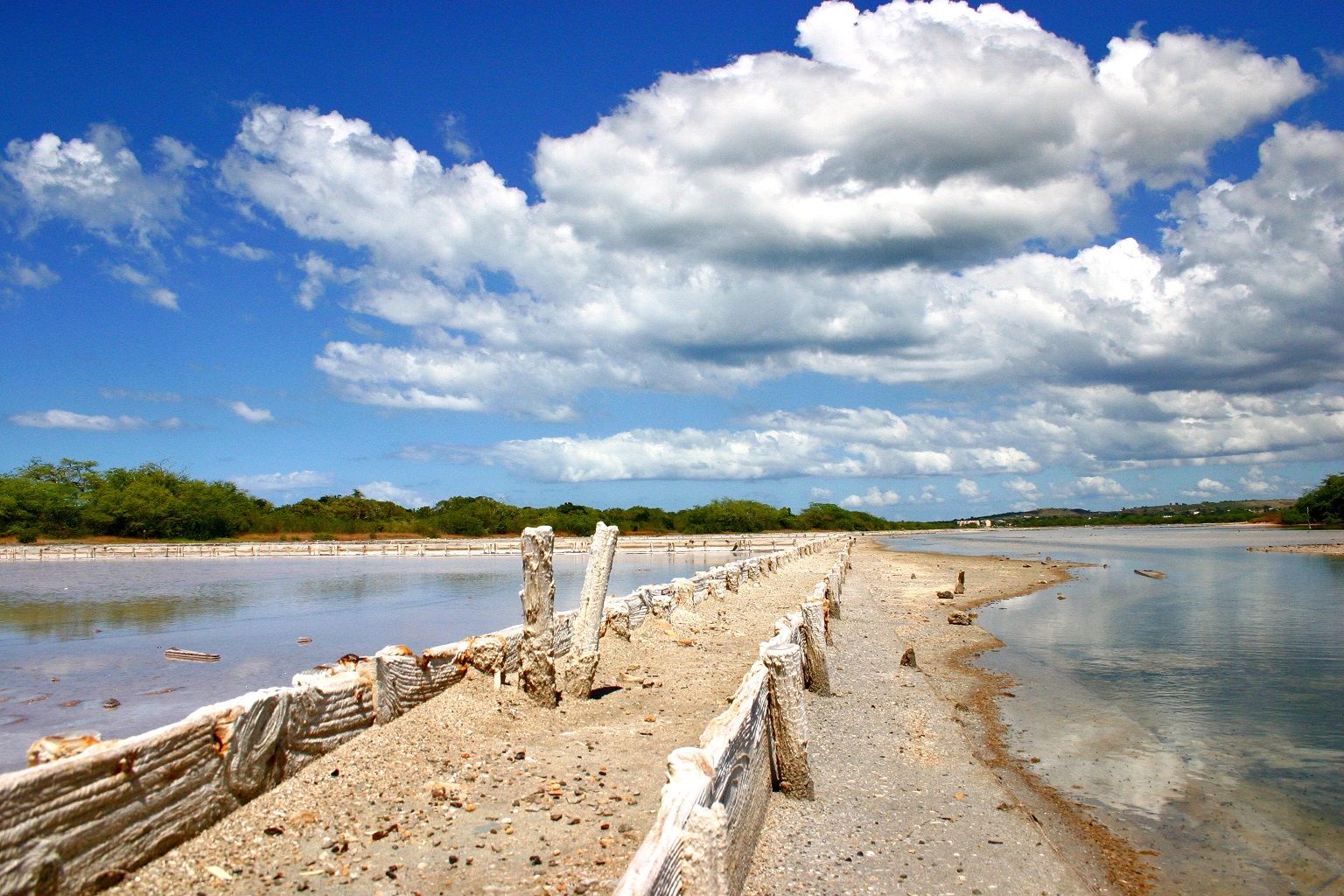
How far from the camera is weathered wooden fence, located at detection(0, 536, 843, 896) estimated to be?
309 cm

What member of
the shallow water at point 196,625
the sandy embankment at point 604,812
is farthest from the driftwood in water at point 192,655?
the sandy embankment at point 604,812

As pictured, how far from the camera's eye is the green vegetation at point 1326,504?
277ft

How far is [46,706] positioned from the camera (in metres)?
8.49

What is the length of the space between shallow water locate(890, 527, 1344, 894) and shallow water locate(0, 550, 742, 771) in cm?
881

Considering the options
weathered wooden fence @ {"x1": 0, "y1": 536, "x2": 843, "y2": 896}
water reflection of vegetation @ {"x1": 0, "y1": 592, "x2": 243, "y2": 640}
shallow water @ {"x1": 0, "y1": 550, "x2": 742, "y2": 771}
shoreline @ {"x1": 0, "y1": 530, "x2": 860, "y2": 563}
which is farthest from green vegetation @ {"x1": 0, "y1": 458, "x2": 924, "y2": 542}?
weathered wooden fence @ {"x1": 0, "y1": 536, "x2": 843, "y2": 896}

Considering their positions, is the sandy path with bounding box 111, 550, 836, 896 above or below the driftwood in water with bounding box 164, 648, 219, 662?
above

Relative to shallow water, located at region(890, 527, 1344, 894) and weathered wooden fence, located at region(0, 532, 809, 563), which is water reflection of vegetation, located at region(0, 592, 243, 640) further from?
weathered wooden fence, located at region(0, 532, 809, 563)

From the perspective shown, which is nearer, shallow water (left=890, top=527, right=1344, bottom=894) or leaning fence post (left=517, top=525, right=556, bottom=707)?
shallow water (left=890, top=527, right=1344, bottom=894)

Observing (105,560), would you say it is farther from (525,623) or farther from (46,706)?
(525,623)

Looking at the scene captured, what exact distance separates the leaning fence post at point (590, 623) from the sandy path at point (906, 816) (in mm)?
2355

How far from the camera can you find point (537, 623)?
7.33 meters

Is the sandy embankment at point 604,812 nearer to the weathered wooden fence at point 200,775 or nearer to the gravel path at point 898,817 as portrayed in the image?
the gravel path at point 898,817

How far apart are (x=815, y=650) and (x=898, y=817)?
3337 millimetres

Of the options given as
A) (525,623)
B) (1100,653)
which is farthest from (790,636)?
(1100,653)
